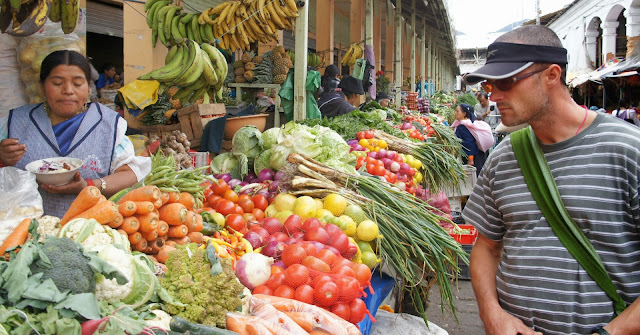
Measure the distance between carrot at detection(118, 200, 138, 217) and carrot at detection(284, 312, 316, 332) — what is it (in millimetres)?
872

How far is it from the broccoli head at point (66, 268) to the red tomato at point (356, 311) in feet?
4.14

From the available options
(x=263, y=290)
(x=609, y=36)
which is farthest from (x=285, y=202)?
(x=609, y=36)

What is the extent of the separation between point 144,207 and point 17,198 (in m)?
0.55

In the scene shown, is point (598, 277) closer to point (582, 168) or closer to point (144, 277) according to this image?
point (582, 168)

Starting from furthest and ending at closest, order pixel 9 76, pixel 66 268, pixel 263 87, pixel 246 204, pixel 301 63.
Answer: pixel 263 87 < pixel 301 63 < pixel 246 204 < pixel 9 76 < pixel 66 268

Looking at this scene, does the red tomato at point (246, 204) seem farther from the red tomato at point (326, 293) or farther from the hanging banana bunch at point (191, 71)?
the hanging banana bunch at point (191, 71)

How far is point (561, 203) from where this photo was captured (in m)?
1.77

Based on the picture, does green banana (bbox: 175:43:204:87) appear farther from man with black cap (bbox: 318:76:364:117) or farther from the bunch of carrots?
man with black cap (bbox: 318:76:364:117)

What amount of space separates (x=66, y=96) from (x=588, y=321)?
268 cm

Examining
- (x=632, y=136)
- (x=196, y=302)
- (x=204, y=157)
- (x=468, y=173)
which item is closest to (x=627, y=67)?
(x=468, y=173)

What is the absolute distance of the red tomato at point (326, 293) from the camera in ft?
7.57

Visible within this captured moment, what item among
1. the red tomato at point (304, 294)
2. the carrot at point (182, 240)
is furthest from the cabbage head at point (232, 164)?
the red tomato at point (304, 294)

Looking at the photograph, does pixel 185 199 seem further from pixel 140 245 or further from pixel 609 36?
pixel 609 36

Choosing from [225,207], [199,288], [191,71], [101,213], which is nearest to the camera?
[199,288]
